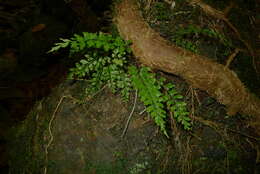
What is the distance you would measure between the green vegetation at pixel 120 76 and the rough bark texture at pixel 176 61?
14cm

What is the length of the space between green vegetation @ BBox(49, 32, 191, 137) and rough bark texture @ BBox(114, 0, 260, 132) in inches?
5.6

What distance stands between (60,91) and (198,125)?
5.47 feet

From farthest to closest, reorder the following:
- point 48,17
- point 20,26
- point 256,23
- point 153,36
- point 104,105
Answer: point 20,26 < point 48,17 < point 256,23 < point 104,105 < point 153,36

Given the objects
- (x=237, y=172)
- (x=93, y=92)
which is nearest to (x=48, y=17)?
(x=93, y=92)

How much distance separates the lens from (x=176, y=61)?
2.37m

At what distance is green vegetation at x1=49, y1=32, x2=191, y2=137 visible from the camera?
7.13 feet

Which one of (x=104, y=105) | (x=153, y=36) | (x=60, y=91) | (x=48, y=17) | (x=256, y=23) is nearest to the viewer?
(x=153, y=36)

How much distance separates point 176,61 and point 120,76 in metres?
0.60

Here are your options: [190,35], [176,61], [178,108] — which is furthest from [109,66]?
[190,35]

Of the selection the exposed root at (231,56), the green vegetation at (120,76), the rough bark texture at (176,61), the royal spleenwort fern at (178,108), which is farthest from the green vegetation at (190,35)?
the royal spleenwort fern at (178,108)

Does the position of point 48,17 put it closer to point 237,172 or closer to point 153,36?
A: point 153,36

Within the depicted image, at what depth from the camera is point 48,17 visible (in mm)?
4203

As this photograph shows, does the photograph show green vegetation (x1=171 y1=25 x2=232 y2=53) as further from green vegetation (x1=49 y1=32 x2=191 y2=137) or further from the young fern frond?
the young fern frond

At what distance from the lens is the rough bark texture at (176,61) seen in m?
2.38
